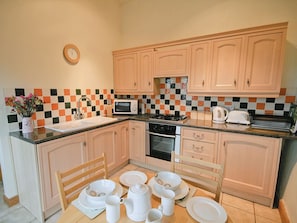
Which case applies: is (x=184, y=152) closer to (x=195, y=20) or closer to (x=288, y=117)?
(x=288, y=117)

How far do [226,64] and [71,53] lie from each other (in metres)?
2.06

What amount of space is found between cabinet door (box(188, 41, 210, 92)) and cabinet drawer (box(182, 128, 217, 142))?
574 millimetres

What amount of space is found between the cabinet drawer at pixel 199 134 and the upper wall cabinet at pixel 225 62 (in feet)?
1.73

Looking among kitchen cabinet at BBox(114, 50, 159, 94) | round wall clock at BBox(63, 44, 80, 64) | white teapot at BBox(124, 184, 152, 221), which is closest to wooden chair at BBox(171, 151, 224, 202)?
white teapot at BBox(124, 184, 152, 221)

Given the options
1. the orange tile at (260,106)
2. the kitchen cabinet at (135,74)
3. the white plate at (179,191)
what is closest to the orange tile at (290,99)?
the orange tile at (260,106)

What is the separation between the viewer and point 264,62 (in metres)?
1.78

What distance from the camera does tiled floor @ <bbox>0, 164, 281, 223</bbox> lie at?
1581 mm

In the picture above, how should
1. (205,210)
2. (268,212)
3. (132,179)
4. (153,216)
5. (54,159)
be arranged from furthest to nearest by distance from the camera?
(268,212) → (54,159) → (132,179) → (205,210) → (153,216)

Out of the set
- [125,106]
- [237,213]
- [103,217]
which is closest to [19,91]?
[125,106]

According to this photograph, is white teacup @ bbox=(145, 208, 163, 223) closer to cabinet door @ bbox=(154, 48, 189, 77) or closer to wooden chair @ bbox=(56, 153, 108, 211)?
wooden chair @ bbox=(56, 153, 108, 211)

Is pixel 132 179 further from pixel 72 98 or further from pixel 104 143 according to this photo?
pixel 72 98

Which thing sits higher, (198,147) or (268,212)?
(198,147)

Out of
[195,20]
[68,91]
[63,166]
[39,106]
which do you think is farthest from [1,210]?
[195,20]

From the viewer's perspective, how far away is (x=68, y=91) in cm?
220
